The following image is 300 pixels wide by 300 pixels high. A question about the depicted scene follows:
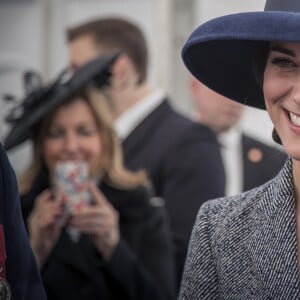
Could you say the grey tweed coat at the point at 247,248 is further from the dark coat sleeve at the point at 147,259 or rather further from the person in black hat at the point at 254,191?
the dark coat sleeve at the point at 147,259

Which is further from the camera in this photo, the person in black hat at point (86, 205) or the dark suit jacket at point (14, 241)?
the person in black hat at point (86, 205)

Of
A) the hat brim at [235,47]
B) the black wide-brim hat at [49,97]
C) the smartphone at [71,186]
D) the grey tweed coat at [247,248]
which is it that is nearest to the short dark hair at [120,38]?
the black wide-brim hat at [49,97]

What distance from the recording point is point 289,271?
84.7 inches

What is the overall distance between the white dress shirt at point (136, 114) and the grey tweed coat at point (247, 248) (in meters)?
1.52

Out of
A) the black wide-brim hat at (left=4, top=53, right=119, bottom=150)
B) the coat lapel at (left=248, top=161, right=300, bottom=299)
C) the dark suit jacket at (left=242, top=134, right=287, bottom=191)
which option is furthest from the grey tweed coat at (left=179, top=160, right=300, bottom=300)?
the black wide-brim hat at (left=4, top=53, right=119, bottom=150)

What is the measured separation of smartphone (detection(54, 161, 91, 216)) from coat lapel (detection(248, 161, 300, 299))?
951 mm

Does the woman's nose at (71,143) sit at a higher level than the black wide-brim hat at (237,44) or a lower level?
lower

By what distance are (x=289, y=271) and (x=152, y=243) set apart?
125cm

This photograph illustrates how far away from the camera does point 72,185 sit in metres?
3.14

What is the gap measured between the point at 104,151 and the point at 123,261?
391 millimetres

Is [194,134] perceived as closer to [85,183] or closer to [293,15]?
[85,183]

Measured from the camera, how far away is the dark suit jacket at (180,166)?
3578mm

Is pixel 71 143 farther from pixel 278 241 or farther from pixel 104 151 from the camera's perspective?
pixel 278 241

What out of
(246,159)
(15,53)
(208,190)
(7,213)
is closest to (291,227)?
(7,213)
